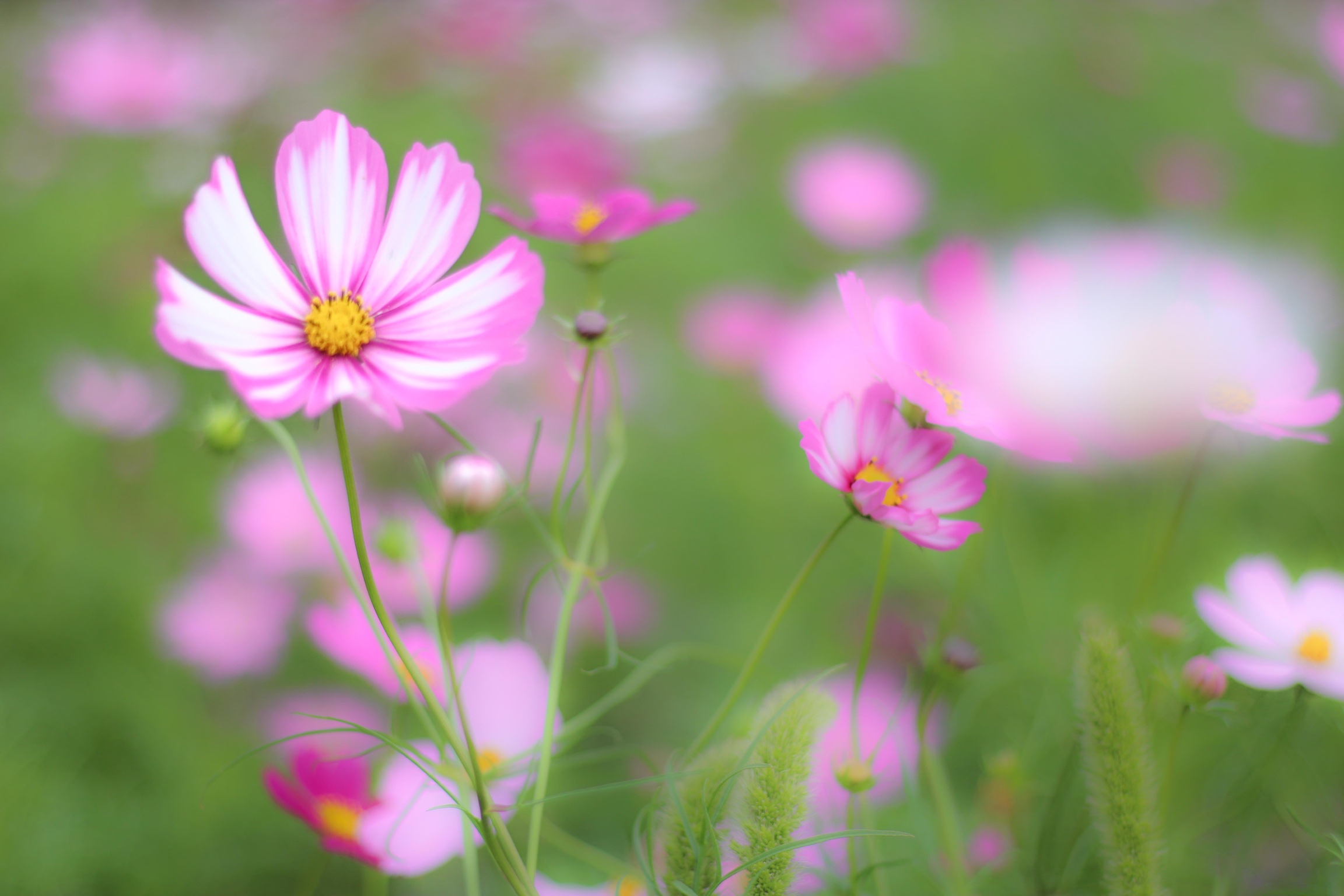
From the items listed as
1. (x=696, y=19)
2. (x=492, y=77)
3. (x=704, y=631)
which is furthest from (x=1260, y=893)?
(x=696, y=19)

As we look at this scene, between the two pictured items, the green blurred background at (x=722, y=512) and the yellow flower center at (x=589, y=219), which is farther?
the green blurred background at (x=722, y=512)

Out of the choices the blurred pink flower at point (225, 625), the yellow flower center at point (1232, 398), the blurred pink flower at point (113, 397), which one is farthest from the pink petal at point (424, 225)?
the blurred pink flower at point (113, 397)

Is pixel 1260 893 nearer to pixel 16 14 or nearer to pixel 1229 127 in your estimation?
pixel 1229 127

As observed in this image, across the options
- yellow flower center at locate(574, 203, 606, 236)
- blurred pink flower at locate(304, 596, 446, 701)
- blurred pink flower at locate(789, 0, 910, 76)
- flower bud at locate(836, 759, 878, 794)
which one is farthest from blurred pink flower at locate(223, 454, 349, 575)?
blurred pink flower at locate(789, 0, 910, 76)

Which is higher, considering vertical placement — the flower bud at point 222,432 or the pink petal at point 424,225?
the pink petal at point 424,225

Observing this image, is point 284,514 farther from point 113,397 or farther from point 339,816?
point 339,816

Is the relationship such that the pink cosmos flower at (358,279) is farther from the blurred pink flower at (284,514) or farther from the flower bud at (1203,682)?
the blurred pink flower at (284,514)
